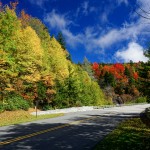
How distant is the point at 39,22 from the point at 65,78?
25732 millimetres

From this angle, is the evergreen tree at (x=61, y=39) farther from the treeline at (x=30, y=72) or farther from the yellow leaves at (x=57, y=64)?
the yellow leaves at (x=57, y=64)

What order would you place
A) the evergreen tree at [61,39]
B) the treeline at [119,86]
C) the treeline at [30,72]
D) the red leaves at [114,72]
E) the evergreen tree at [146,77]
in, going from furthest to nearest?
the red leaves at [114,72] → the treeline at [119,86] → the evergreen tree at [61,39] → the evergreen tree at [146,77] → the treeline at [30,72]

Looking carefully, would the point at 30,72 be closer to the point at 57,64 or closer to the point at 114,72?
the point at 57,64

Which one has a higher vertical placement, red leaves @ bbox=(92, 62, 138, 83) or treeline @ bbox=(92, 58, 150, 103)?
red leaves @ bbox=(92, 62, 138, 83)

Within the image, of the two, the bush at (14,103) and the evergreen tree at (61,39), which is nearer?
the bush at (14,103)

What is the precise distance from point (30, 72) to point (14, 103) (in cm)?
614

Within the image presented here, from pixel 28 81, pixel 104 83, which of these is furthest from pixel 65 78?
pixel 104 83

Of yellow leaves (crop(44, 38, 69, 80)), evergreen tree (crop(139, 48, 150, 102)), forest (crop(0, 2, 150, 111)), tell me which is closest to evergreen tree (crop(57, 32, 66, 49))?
forest (crop(0, 2, 150, 111))

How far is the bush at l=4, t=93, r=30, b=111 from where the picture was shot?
3621 cm

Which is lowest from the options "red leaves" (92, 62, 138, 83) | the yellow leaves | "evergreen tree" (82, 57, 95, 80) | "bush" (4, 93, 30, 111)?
"bush" (4, 93, 30, 111)

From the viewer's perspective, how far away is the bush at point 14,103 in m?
36.2

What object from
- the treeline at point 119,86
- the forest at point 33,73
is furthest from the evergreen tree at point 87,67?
the forest at point 33,73

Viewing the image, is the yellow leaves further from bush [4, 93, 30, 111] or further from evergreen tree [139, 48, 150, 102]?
evergreen tree [139, 48, 150, 102]

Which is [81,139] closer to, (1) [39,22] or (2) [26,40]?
(2) [26,40]
